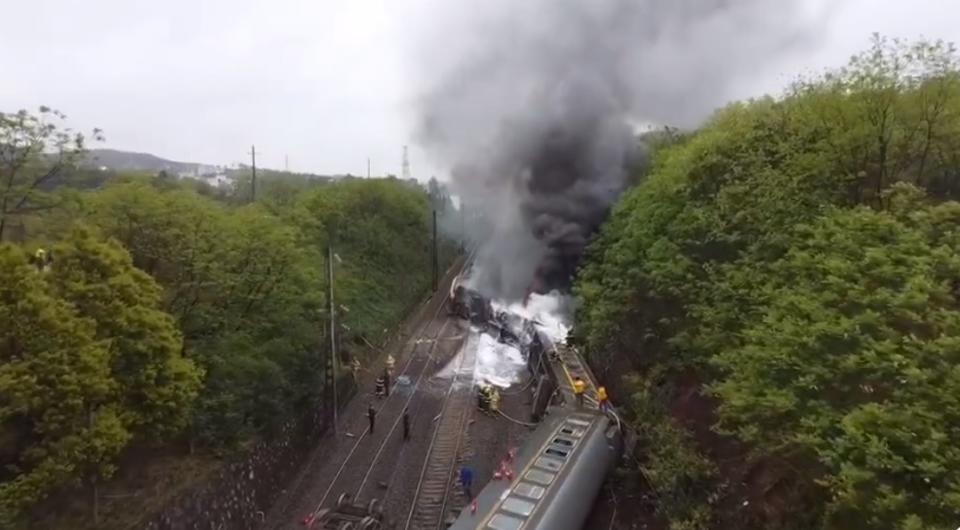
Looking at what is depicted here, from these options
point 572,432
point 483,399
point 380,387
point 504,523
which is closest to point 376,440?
point 483,399

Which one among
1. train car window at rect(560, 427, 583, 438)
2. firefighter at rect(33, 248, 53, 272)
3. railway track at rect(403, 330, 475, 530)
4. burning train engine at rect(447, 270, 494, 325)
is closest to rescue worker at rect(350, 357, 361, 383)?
railway track at rect(403, 330, 475, 530)

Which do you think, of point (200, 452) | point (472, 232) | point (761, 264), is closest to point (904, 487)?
point (761, 264)

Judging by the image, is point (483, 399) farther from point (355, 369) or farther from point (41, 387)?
point (41, 387)

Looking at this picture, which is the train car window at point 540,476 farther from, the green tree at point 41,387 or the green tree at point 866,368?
the green tree at point 41,387

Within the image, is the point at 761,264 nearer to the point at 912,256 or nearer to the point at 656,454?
the point at 912,256

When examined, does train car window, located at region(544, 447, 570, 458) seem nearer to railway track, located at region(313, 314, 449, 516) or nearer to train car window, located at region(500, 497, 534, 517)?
train car window, located at region(500, 497, 534, 517)

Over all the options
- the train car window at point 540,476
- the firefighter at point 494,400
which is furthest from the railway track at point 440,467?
the train car window at point 540,476
